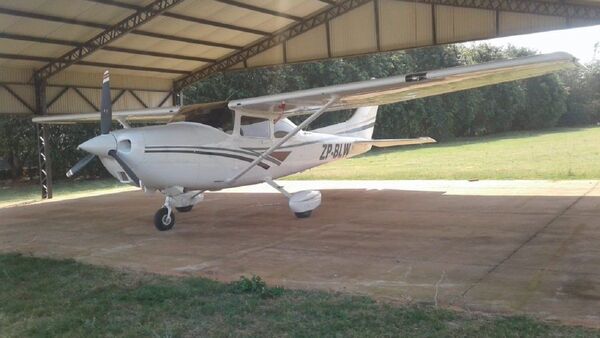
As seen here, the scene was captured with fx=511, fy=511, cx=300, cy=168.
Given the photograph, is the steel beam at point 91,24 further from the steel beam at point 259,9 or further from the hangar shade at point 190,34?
the steel beam at point 259,9

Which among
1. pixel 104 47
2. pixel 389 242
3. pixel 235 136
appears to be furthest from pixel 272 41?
pixel 389 242

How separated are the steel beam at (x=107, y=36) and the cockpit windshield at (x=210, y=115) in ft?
14.4

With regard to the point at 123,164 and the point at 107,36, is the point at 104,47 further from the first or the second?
the point at 123,164

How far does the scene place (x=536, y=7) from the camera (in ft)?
44.7

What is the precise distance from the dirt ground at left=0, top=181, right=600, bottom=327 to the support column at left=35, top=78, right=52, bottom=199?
3.70 meters

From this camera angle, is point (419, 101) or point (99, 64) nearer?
point (99, 64)

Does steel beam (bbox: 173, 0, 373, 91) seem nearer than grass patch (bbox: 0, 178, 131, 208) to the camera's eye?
Yes

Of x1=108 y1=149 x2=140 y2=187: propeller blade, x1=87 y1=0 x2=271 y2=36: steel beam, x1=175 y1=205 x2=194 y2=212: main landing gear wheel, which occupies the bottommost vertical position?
x1=175 y1=205 x2=194 y2=212: main landing gear wheel

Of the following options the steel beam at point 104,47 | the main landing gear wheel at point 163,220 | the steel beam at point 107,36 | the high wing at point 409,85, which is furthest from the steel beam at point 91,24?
the main landing gear wheel at point 163,220

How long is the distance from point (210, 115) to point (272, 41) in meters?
8.84

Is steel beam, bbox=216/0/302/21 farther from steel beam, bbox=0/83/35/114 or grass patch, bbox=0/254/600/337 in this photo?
grass patch, bbox=0/254/600/337

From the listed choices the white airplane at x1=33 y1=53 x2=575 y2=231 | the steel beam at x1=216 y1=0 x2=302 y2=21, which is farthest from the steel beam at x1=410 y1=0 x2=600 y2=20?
the white airplane at x1=33 y1=53 x2=575 y2=231

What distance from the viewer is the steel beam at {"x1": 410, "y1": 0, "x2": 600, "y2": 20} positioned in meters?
13.1

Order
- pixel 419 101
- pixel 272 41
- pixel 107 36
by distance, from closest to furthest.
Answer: pixel 107 36 < pixel 272 41 < pixel 419 101
